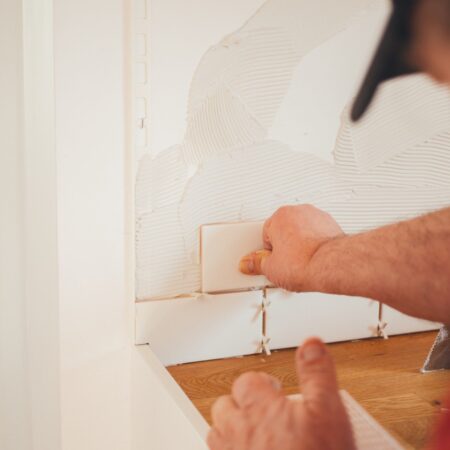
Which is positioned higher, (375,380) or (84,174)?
(84,174)

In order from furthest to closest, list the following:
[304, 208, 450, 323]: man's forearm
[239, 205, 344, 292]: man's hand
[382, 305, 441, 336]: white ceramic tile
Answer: [382, 305, 441, 336]: white ceramic tile < [239, 205, 344, 292]: man's hand < [304, 208, 450, 323]: man's forearm

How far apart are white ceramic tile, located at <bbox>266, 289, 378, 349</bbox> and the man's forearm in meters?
0.30

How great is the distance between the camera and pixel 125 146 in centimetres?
109

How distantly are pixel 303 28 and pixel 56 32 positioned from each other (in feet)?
1.16

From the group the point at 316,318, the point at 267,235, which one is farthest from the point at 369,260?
the point at 316,318

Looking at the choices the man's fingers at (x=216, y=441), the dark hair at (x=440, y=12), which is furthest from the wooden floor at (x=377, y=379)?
the dark hair at (x=440, y=12)

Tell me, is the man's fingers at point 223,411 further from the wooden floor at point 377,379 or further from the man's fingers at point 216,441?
the wooden floor at point 377,379

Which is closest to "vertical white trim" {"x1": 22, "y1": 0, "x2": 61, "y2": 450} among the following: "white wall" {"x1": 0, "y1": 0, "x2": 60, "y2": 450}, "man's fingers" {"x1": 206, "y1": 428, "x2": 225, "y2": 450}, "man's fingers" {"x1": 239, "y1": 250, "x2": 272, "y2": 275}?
"white wall" {"x1": 0, "y1": 0, "x2": 60, "y2": 450}

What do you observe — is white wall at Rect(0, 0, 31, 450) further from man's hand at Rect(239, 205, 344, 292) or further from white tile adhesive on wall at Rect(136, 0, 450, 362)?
man's hand at Rect(239, 205, 344, 292)

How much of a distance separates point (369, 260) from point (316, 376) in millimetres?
273

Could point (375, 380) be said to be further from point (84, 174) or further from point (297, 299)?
point (84, 174)

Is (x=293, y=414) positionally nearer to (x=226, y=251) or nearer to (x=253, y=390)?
(x=253, y=390)

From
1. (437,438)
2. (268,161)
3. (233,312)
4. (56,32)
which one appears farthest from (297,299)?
(437,438)

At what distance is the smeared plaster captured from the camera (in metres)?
1.10
